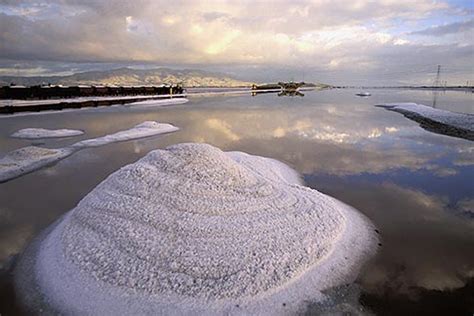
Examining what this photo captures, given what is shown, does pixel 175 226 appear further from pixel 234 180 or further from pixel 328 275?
pixel 328 275

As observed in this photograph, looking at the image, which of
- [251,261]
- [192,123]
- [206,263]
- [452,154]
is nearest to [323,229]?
[251,261]

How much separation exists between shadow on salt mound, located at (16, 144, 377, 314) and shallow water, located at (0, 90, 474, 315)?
453mm

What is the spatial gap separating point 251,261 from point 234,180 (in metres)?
2.01

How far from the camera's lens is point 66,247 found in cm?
484

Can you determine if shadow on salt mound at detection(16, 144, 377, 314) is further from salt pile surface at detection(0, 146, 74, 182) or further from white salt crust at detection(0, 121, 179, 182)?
A: white salt crust at detection(0, 121, 179, 182)

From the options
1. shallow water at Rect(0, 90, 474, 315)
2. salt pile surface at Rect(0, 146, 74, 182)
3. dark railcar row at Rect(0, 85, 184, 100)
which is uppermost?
dark railcar row at Rect(0, 85, 184, 100)

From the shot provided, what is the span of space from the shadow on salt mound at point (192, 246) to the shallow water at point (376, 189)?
45cm

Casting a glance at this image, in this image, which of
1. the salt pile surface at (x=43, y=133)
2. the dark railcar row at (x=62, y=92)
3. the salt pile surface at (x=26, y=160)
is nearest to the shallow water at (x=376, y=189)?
the salt pile surface at (x=26, y=160)

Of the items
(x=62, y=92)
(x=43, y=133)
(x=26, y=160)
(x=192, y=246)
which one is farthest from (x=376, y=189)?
(x=62, y=92)

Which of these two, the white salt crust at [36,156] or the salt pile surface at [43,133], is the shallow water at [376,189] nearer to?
the white salt crust at [36,156]

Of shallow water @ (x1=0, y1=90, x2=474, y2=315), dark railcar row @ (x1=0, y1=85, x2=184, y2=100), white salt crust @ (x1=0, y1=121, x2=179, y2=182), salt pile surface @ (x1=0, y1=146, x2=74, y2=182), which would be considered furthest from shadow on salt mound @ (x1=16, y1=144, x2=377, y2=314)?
dark railcar row @ (x1=0, y1=85, x2=184, y2=100)

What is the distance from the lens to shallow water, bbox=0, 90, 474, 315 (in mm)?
4426

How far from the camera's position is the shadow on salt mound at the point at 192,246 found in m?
3.95

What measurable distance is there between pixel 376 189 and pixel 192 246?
5452 mm
